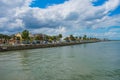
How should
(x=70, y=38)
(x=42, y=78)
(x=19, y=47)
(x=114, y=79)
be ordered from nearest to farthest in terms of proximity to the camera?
(x=114, y=79)
(x=42, y=78)
(x=19, y=47)
(x=70, y=38)

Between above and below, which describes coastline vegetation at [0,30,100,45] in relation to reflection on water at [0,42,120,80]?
above

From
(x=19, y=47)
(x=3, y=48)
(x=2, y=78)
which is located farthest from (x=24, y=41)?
(x=2, y=78)

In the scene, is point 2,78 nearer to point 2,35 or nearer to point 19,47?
point 19,47

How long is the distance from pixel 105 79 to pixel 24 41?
250 ft

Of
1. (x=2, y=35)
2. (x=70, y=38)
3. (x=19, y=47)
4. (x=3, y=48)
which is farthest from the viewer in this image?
(x=70, y=38)

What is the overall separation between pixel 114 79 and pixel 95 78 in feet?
4.69

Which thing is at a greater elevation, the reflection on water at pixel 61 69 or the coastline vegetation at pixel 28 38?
the coastline vegetation at pixel 28 38

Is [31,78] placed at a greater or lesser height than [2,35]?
lesser

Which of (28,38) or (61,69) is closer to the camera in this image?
(61,69)

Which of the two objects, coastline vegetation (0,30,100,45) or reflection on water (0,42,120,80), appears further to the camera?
coastline vegetation (0,30,100,45)

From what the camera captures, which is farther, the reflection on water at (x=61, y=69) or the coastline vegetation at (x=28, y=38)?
the coastline vegetation at (x=28, y=38)

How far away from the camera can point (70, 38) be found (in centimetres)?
15875

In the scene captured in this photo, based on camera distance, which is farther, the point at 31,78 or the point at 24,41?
the point at 24,41

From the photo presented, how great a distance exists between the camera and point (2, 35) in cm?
11200
